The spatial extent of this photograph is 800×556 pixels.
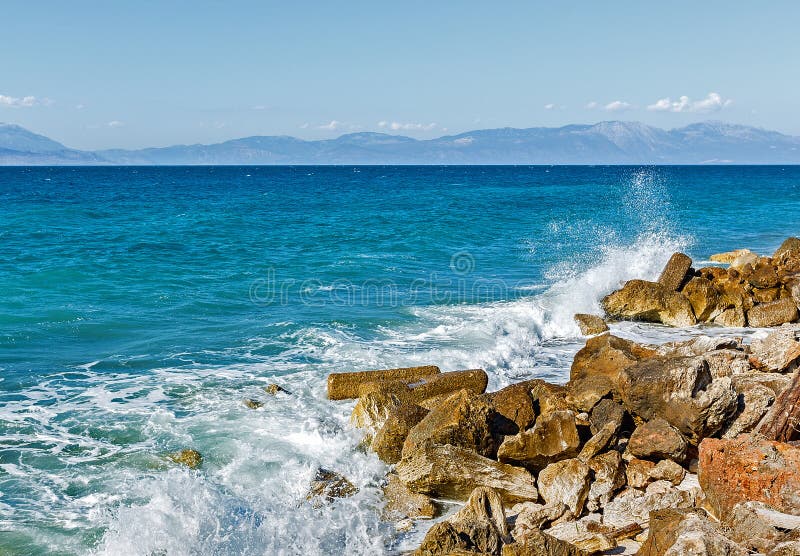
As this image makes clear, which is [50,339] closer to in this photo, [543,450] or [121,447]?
[121,447]

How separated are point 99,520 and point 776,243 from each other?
2941 centimetres

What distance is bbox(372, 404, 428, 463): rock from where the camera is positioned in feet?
28.6

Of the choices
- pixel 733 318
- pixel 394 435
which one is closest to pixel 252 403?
pixel 394 435

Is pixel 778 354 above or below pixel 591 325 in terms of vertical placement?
above

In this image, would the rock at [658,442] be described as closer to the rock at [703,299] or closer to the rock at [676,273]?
the rock at [703,299]

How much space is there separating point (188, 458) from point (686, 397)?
5.90 meters

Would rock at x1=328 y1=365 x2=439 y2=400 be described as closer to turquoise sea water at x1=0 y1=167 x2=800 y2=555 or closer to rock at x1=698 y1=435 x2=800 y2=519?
turquoise sea water at x1=0 y1=167 x2=800 y2=555

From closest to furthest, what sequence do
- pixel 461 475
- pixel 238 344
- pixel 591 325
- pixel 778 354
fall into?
pixel 461 475
pixel 778 354
pixel 238 344
pixel 591 325

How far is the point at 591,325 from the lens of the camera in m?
15.3

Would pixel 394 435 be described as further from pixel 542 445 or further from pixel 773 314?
pixel 773 314

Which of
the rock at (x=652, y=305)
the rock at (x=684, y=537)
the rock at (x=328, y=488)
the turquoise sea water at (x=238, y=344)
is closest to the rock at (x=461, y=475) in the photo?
the turquoise sea water at (x=238, y=344)

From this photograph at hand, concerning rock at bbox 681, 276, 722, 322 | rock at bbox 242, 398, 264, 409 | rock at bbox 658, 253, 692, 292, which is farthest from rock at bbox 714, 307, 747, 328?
rock at bbox 242, 398, 264, 409

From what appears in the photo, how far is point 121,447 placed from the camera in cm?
933

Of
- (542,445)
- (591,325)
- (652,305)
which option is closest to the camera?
(542,445)
